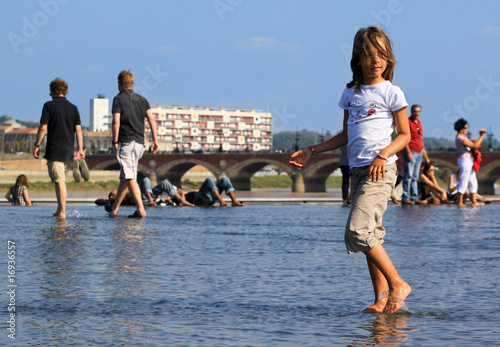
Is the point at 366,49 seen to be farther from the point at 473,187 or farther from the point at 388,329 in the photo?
the point at 473,187

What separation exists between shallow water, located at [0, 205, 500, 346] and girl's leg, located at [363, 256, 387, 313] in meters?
0.08

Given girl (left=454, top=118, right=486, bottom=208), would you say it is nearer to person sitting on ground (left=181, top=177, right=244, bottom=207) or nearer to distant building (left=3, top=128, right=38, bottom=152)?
person sitting on ground (left=181, top=177, right=244, bottom=207)

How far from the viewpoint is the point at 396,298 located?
12.9 feet

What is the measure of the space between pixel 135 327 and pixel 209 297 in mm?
845

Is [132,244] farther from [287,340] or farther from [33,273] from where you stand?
[287,340]

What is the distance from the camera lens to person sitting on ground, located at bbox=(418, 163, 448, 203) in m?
15.8

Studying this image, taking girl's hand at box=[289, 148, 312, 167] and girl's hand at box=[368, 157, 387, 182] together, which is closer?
girl's hand at box=[368, 157, 387, 182]

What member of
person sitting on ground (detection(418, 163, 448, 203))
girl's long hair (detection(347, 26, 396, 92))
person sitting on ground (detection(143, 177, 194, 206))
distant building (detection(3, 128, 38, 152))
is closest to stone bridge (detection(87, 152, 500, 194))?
person sitting on ground (detection(418, 163, 448, 203))

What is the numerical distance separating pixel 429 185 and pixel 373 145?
12.0 meters

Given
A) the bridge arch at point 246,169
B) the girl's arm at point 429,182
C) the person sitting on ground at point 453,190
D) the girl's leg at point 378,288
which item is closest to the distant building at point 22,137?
the bridge arch at point 246,169

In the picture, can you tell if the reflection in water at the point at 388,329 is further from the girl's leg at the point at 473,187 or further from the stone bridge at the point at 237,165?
the stone bridge at the point at 237,165

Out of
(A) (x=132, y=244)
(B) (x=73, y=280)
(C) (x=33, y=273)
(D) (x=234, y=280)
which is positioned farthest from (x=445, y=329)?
(A) (x=132, y=244)

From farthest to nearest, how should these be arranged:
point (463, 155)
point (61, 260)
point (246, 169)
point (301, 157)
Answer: point (246, 169), point (463, 155), point (61, 260), point (301, 157)

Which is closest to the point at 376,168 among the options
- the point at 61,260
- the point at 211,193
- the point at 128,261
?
the point at 128,261
